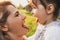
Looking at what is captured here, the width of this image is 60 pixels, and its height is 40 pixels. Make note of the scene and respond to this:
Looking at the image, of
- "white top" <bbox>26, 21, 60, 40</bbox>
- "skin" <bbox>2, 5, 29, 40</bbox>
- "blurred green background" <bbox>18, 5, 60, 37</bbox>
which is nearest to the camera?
"white top" <bbox>26, 21, 60, 40</bbox>

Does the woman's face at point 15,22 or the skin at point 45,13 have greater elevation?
the skin at point 45,13

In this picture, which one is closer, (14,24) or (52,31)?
(52,31)

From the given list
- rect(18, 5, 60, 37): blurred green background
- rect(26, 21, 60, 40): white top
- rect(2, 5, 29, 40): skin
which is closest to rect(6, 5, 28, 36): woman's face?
rect(2, 5, 29, 40): skin

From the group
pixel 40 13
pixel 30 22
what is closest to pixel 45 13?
pixel 40 13

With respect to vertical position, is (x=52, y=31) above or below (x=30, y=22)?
above

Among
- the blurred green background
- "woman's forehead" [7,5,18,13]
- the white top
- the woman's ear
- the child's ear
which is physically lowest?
the blurred green background

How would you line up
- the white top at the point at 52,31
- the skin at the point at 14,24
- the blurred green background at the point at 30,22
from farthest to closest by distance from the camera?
the blurred green background at the point at 30,22 → the skin at the point at 14,24 → the white top at the point at 52,31

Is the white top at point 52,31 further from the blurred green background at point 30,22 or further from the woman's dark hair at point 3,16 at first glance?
the blurred green background at point 30,22

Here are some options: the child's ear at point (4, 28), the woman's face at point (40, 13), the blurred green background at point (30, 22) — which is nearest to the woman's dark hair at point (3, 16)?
the child's ear at point (4, 28)

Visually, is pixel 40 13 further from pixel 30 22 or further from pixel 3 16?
pixel 30 22

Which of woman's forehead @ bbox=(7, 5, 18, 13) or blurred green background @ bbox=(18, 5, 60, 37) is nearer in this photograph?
woman's forehead @ bbox=(7, 5, 18, 13)

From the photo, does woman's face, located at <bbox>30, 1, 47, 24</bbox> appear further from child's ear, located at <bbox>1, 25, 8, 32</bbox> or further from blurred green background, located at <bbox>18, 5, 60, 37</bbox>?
blurred green background, located at <bbox>18, 5, 60, 37</bbox>

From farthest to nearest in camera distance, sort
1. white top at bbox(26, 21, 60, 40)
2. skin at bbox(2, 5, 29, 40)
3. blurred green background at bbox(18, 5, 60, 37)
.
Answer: blurred green background at bbox(18, 5, 60, 37), skin at bbox(2, 5, 29, 40), white top at bbox(26, 21, 60, 40)

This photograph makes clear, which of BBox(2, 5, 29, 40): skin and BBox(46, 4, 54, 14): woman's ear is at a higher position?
BBox(46, 4, 54, 14): woman's ear
